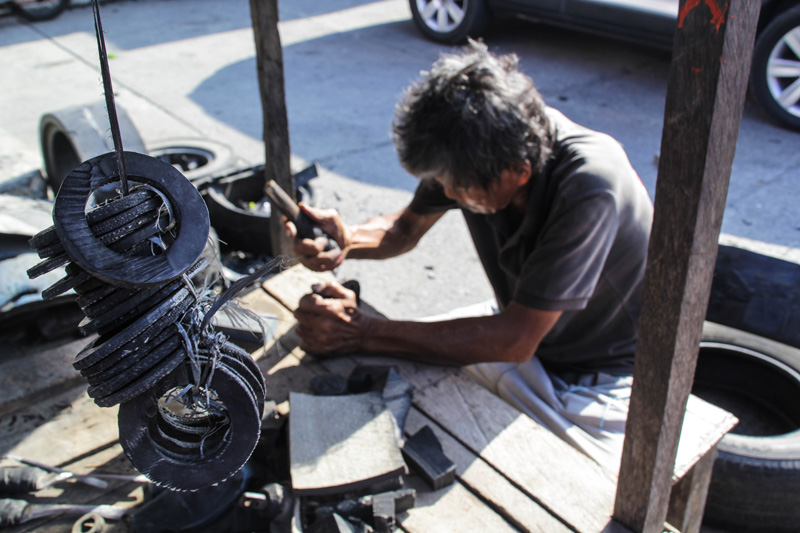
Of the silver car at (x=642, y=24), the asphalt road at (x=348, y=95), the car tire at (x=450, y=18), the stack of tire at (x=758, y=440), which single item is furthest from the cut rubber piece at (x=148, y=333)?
the car tire at (x=450, y=18)

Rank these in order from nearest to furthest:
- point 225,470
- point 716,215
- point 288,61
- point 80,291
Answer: point 80,291 < point 225,470 < point 716,215 < point 288,61

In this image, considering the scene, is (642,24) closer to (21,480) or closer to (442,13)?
(442,13)

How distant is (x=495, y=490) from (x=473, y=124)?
0.91 meters

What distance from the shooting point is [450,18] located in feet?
21.8

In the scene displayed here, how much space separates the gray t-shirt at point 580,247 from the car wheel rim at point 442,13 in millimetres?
4800

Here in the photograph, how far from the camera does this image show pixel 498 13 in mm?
6496

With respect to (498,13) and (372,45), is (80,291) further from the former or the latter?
(372,45)

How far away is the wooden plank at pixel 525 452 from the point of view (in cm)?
150

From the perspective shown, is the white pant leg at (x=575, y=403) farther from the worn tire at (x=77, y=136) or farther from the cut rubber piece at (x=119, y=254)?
the worn tire at (x=77, y=136)

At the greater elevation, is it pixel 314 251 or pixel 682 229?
pixel 682 229

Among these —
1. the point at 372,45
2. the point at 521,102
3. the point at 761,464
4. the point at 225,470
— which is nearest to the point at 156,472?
the point at 225,470

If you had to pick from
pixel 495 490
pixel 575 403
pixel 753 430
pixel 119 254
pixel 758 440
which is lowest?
pixel 753 430

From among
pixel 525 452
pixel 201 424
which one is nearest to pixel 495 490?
pixel 525 452

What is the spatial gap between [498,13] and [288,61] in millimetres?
2148
